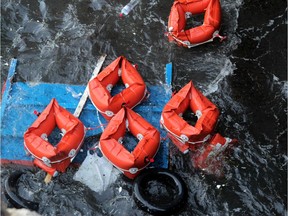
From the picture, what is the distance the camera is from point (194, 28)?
7930 mm

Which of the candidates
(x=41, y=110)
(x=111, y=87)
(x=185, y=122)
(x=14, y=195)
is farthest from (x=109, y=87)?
(x=14, y=195)

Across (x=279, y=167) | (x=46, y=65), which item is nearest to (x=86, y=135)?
(x=46, y=65)

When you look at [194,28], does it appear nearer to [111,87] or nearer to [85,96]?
[111,87]

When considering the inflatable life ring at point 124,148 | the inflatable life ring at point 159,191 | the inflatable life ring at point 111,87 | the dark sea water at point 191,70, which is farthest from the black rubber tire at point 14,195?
the inflatable life ring at point 111,87

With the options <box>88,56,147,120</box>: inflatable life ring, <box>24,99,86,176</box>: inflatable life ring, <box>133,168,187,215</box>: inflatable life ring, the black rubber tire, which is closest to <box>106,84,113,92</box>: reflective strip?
<box>88,56,147,120</box>: inflatable life ring

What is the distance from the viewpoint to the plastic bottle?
340 inches

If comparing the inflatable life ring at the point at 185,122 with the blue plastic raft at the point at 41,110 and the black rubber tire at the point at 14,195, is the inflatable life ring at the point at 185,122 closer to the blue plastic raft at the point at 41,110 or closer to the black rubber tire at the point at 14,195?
the blue plastic raft at the point at 41,110

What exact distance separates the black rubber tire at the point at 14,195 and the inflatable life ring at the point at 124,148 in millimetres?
1314

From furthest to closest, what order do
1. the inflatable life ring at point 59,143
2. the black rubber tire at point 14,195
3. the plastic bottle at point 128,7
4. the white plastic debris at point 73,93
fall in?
the plastic bottle at point 128,7 < the white plastic debris at point 73,93 < the inflatable life ring at point 59,143 < the black rubber tire at point 14,195

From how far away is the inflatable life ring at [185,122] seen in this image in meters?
6.49

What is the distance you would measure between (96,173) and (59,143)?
78 centimetres

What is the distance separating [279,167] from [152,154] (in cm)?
208

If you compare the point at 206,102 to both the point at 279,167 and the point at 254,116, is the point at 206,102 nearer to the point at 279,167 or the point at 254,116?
the point at 254,116

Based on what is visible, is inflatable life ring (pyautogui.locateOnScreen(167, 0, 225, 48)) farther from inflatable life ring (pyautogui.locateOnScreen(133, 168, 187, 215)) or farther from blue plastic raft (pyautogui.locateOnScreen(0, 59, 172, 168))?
inflatable life ring (pyautogui.locateOnScreen(133, 168, 187, 215))
